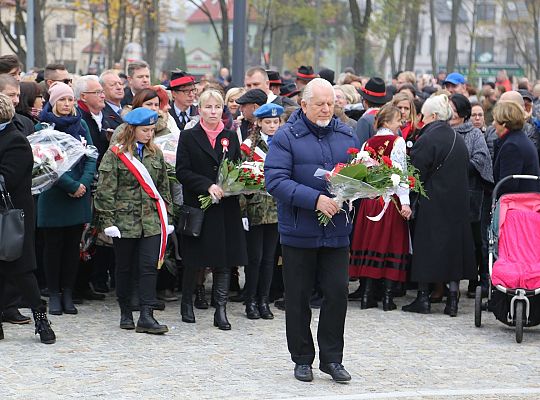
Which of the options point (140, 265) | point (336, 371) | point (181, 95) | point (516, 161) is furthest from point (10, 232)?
point (516, 161)

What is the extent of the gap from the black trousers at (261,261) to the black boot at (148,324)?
1.24 metres

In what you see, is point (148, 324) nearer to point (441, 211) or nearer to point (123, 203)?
point (123, 203)

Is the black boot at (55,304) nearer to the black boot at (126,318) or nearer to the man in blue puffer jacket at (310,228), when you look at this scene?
the black boot at (126,318)

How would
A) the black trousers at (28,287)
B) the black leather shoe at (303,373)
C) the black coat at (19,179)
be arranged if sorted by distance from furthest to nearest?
the black trousers at (28,287) → the black coat at (19,179) → the black leather shoe at (303,373)

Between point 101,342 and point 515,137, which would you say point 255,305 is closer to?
point 101,342

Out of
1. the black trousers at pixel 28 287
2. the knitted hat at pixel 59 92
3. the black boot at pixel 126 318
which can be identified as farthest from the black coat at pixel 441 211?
the black trousers at pixel 28 287

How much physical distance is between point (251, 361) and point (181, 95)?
156 inches

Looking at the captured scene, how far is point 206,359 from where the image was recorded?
9234 millimetres

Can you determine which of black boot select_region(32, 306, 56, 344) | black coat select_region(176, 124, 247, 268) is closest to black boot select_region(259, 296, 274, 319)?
black coat select_region(176, 124, 247, 268)

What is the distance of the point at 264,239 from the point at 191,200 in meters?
0.91

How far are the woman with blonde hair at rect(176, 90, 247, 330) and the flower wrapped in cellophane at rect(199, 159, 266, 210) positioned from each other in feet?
0.35

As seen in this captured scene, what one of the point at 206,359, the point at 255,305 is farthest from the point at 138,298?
the point at 206,359

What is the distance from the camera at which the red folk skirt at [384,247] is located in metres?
11.6

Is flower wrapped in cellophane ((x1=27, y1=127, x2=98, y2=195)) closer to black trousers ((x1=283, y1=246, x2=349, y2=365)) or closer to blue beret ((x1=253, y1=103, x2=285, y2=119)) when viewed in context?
blue beret ((x1=253, y1=103, x2=285, y2=119))
